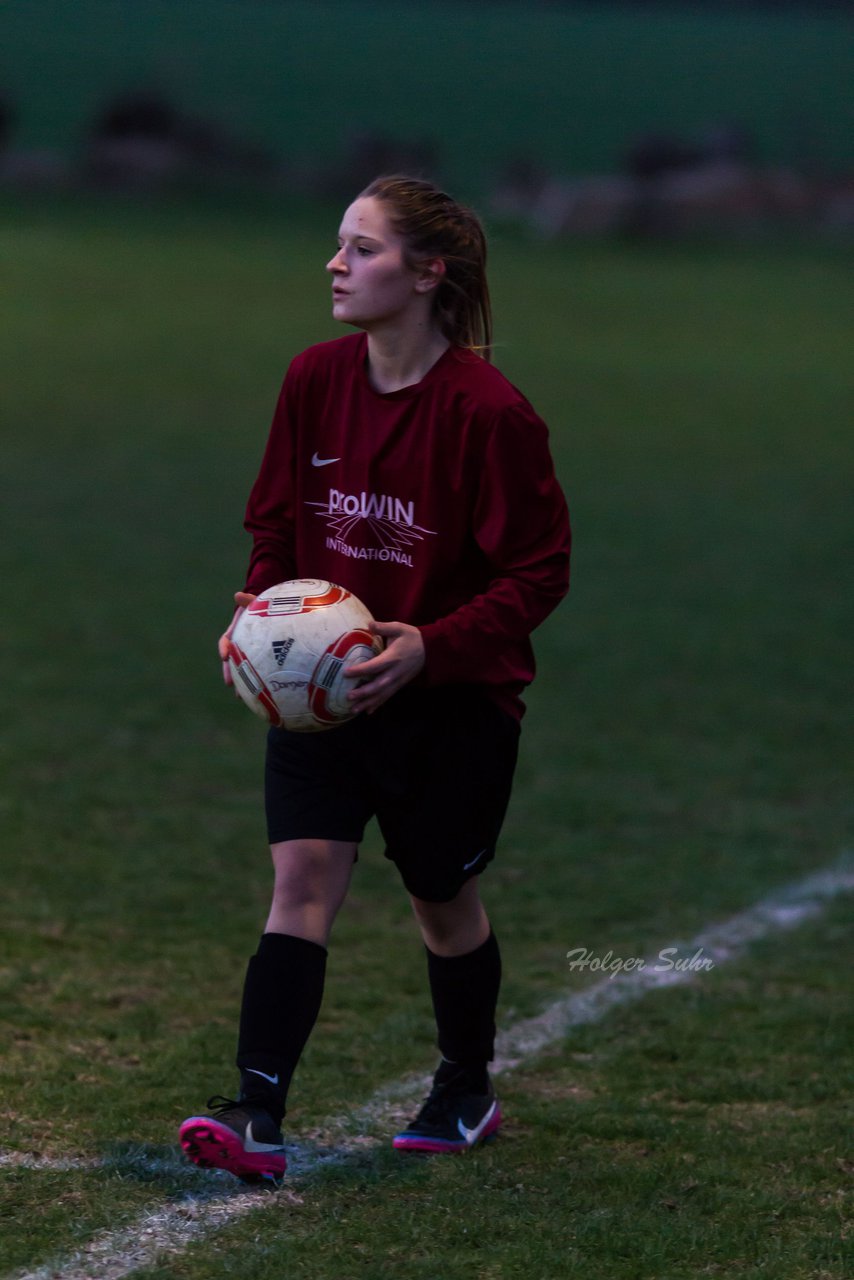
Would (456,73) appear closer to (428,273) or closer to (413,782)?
(428,273)

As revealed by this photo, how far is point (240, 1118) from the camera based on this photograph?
316 cm

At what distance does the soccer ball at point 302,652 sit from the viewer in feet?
10.5

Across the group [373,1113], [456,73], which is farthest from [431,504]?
[456,73]

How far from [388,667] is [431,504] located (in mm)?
312

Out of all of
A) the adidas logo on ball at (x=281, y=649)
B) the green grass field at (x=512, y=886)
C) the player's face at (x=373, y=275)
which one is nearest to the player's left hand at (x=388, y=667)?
the adidas logo on ball at (x=281, y=649)

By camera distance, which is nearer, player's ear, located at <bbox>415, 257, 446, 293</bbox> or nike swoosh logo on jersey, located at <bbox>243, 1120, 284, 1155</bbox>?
nike swoosh logo on jersey, located at <bbox>243, 1120, 284, 1155</bbox>

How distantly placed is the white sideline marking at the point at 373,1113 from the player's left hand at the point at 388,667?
0.87 m

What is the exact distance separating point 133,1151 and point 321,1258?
0.57 m

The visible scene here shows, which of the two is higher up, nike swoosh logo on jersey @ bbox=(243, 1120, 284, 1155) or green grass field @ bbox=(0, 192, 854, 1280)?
nike swoosh logo on jersey @ bbox=(243, 1120, 284, 1155)

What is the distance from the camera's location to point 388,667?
3.21m

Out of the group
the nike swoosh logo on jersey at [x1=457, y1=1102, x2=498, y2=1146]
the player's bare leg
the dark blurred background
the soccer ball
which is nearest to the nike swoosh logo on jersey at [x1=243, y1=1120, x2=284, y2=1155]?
the player's bare leg

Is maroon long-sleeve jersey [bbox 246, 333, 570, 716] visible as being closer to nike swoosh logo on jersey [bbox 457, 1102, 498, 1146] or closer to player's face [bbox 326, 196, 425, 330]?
player's face [bbox 326, 196, 425, 330]

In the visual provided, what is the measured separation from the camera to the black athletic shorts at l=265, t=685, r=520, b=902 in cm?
335

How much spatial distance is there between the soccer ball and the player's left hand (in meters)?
0.02
